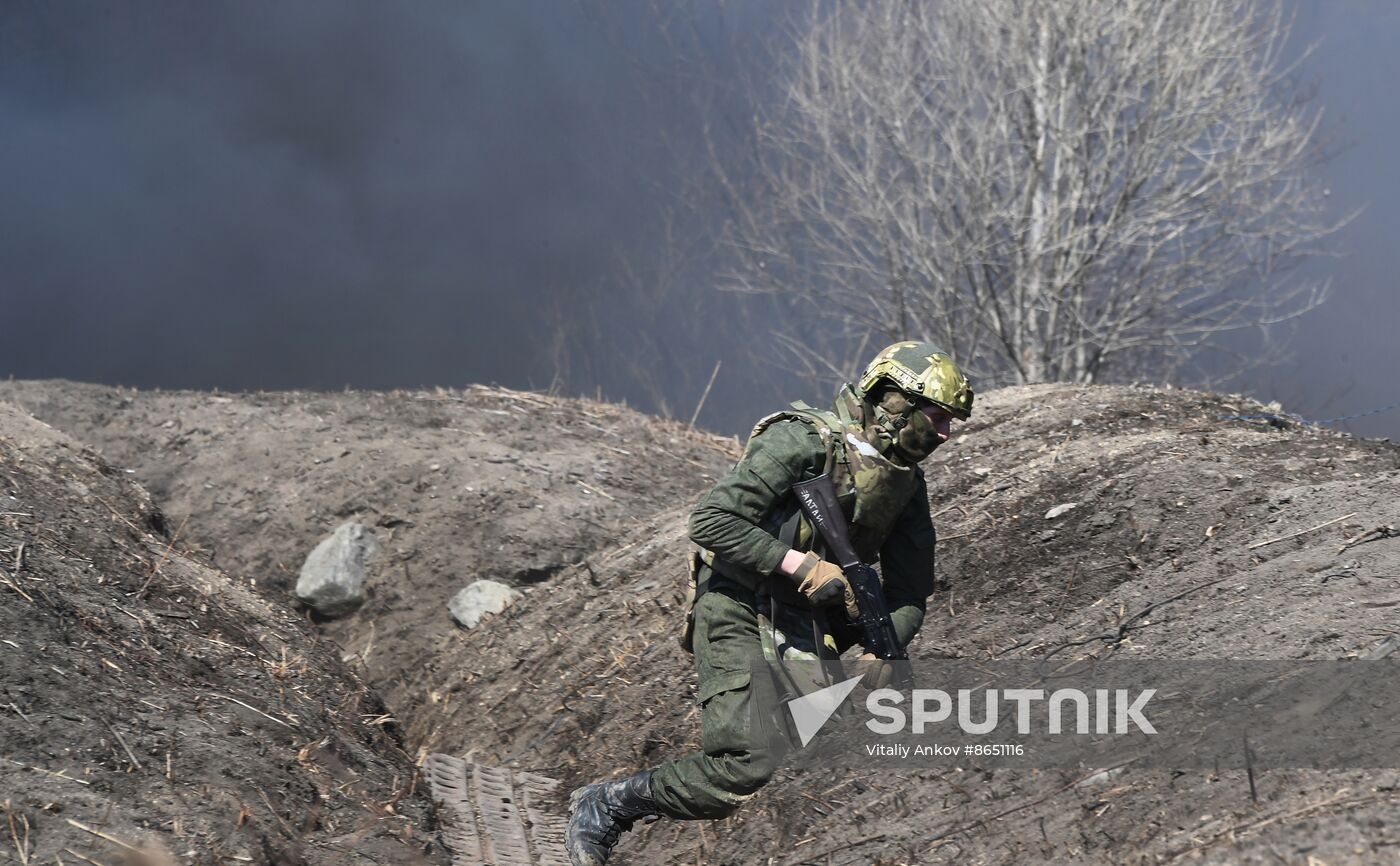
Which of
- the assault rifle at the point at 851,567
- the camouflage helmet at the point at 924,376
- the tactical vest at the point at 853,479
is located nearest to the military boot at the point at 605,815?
the tactical vest at the point at 853,479

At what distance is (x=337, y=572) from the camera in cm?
1111

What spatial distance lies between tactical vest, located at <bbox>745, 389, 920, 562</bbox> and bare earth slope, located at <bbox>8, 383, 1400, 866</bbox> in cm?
109

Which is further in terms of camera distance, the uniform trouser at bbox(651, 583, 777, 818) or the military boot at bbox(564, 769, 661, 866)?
the military boot at bbox(564, 769, 661, 866)

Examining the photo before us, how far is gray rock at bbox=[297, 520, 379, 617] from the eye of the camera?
36.1 ft

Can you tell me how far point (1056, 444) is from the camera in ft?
30.3

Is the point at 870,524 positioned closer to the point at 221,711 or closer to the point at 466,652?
the point at 221,711

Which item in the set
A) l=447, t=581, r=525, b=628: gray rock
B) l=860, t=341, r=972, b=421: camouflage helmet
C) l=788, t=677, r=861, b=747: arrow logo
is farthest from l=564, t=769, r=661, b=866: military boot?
l=447, t=581, r=525, b=628: gray rock

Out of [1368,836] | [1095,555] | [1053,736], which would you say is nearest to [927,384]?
[1053,736]

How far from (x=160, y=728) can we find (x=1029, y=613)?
13.4 feet

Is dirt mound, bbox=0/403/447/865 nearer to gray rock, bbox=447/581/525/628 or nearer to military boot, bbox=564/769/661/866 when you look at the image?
military boot, bbox=564/769/661/866

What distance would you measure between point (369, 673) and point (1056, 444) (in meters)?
5.13

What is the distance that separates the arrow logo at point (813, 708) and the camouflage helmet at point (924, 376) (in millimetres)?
1110

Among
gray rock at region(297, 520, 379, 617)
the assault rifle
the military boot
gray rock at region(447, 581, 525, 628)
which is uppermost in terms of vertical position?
gray rock at region(297, 520, 379, 617)

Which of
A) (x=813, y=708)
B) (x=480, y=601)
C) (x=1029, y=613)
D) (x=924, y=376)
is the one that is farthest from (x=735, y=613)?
(x=480, y=601)
